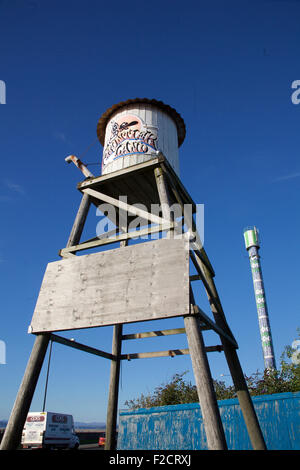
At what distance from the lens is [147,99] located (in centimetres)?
764

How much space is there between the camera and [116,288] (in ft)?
→ 16.6

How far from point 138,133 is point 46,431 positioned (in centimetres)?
1482

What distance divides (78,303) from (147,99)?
498 centimetres

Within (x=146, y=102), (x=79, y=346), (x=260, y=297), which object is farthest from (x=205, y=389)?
(x=260, y=297)

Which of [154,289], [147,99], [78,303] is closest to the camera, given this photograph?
[154,289]

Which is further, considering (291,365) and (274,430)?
(291,365)

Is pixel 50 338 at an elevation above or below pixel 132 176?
below

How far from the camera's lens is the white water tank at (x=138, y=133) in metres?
7.10

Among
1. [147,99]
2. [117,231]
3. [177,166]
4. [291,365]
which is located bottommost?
[291,365]

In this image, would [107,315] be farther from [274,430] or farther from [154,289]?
[274,430]

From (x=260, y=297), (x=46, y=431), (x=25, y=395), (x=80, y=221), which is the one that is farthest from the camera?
(x=260, y=297)

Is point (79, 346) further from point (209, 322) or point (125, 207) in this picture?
point (125, 207)
